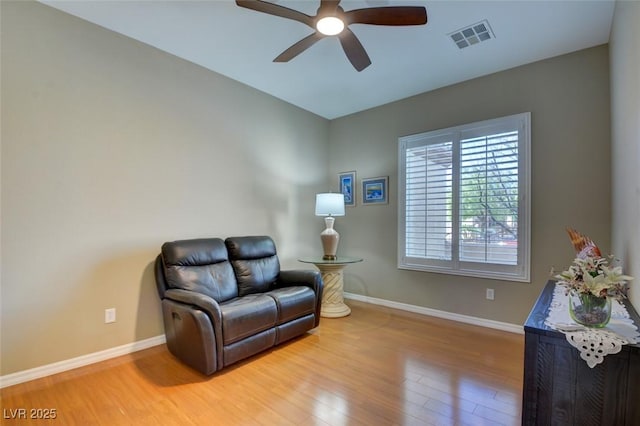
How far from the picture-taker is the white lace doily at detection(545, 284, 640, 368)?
1230mm

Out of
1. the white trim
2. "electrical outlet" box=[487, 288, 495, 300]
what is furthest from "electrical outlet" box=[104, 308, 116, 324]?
"electrical outlet" box=[487, 288, 495, 300]

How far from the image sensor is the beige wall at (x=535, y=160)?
9.18 feet

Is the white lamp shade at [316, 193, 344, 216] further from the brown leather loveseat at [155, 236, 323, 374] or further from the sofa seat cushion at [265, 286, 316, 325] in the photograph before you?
the sofa seat cushion at [265, 286, 316, 325]

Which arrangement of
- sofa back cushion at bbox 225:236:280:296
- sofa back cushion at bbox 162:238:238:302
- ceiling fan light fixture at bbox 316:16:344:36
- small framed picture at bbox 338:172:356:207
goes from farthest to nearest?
small framed picture at bbox 338:172:356:207
sofa back cushion at bbox 225:236:280:296
sofa back cushion at bbox 162:238:238:302
ceiling fan light fixture at bbox 316:16:344:36

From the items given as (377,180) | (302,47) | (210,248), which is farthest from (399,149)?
(210,248)

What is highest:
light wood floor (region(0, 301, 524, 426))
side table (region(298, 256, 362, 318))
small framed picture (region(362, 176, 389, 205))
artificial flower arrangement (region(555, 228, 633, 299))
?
small framed picture (region(362, 176, 389, 205))

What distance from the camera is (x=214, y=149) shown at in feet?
11.2

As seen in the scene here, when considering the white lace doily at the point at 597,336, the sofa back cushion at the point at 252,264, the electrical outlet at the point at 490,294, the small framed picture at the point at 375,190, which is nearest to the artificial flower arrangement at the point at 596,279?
the white lace doily at the point at 597,336

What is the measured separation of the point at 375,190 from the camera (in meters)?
4.35

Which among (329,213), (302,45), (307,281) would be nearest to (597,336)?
(307,281)

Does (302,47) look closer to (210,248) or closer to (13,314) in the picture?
(210,248)

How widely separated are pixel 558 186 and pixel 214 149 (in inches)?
142

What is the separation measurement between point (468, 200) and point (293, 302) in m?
2.27

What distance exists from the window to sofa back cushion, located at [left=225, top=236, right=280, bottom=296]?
1.77m
